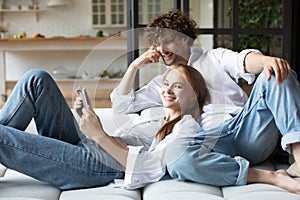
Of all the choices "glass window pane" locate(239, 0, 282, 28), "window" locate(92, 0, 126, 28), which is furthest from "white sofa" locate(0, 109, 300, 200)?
"window" locate(92, 0, 126, 28)

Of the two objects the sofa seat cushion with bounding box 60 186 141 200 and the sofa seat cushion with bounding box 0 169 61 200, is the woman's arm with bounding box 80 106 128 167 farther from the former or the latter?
the sofa seat cushion with bounding box 0 169 61 200

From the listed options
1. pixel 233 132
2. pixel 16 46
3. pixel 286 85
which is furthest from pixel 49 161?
pixel 16 46

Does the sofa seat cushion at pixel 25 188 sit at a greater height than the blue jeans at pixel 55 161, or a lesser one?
lesser

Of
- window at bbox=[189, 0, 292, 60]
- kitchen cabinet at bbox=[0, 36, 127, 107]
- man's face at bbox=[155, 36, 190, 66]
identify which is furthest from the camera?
kitchen cabinet at bbox=[0, 36, 127, 107]

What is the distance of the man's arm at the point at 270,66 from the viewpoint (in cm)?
184

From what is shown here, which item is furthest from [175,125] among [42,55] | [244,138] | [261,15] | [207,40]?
[42,55]

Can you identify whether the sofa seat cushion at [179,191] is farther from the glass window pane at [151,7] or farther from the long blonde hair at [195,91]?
the glass window pane at [151,7]

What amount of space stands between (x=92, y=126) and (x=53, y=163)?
0.59 feet

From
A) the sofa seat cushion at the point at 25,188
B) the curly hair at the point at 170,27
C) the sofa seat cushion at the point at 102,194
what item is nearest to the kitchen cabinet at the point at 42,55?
the curly hair at the point at 170,27

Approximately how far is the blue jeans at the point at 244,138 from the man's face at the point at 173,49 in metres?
0.32

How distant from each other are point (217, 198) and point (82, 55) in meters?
5.28

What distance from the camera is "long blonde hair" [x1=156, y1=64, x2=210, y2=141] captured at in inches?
77.5

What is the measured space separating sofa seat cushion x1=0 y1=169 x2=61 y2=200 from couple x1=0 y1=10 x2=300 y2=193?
0.04m

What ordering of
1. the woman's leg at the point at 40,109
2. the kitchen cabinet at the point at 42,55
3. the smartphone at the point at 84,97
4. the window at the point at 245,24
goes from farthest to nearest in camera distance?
the kitchen cabinet at the point at 42,55
the window at the point at 245,24
the woman's leg at the point at 40,109
the smartphone at the point at 84,97
